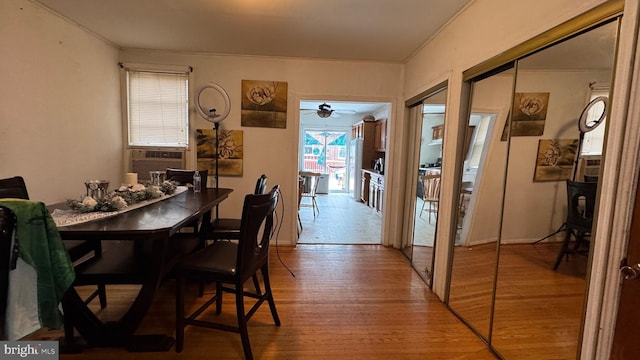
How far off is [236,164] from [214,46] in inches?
56.3

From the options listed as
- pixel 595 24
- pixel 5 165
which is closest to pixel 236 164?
pixel 5 165

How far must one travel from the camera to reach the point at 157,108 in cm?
363

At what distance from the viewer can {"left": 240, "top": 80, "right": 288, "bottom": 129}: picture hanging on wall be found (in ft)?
11.9

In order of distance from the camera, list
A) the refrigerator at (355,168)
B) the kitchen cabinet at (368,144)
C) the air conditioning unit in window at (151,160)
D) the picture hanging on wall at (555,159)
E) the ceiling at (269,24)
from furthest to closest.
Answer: the refrigerator at (355,168) → the kitchen cabinet at (368,144) → the air conditioning unit in window at (151,160) → the ceiling at (269,24) → the picture hanging on wall at (555,159)

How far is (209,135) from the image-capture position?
12.0 ft

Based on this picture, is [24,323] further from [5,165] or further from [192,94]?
[192,94]

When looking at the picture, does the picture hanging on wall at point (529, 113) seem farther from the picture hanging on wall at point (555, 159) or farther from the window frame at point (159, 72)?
the window frame at point (159, 72)

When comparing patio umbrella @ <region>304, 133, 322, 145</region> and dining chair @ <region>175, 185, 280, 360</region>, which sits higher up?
patio umbrella @ <region>304, 133, 322, 145</region>

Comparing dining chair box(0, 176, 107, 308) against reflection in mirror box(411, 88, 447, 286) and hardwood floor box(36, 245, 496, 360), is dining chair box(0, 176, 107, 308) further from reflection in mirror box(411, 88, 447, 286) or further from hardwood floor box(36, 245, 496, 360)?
reflection in mirror box(411, 88, 447, 286)

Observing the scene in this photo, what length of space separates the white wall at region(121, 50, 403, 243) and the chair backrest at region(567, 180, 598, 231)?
256 centimetres

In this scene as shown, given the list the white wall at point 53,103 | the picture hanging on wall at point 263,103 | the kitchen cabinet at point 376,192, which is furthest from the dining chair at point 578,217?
the kitchen cabinet at point 376,192

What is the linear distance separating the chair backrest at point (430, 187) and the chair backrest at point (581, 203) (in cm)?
128

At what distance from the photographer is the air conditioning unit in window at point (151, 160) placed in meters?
3.62

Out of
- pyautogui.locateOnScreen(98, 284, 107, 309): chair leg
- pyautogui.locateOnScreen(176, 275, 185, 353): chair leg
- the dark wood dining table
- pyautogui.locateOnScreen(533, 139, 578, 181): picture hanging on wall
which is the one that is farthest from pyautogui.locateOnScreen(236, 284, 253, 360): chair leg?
pyautogui.locateOnScreen(533, 139, 578, 181): picture hanging on wall
